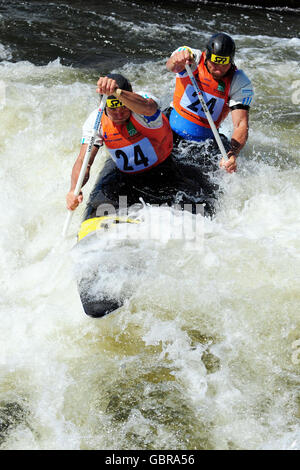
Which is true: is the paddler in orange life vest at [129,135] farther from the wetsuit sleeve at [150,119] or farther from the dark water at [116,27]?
the dark water at [116,27]

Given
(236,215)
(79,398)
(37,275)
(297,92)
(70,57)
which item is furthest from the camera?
(70,57)

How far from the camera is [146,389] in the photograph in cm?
345

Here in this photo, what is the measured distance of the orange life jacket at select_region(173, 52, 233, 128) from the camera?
534 centimetres

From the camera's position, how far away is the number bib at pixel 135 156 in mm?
4613

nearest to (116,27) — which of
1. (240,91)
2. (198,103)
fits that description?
(198,103)

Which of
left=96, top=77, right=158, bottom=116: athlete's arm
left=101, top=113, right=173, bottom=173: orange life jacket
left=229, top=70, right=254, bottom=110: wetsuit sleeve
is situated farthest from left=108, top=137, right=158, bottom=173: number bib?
left=229, top=70, right=254, bottom=110: wetsuit sleeve

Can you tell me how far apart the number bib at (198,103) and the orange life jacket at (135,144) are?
0.84 meters

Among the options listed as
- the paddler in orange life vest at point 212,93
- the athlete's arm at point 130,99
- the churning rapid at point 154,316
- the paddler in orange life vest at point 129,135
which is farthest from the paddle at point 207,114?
the athlete's arm at point 130,99

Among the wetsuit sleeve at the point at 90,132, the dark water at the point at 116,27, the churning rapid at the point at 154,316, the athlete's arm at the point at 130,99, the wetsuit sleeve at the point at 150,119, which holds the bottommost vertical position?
the churning rapid at the point at 154,316

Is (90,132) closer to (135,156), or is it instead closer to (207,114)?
(135,156)

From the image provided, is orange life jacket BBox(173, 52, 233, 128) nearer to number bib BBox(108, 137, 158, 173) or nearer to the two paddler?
the two paddler

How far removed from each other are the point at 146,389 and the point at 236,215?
212 centimetres

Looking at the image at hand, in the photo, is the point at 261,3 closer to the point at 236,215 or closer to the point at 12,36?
the point at 12,36

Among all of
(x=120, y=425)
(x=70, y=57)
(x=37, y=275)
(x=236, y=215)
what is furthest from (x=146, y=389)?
(x=70, y=57)
